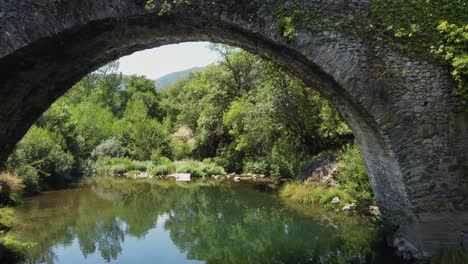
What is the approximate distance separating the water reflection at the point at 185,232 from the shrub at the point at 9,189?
508 millimetres

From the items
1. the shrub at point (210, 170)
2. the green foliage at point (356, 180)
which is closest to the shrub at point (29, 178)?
the shrub at point (210, 170)

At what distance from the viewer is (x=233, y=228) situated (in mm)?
11523

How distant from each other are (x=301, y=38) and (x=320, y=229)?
566cm

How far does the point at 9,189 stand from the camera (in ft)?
47.8

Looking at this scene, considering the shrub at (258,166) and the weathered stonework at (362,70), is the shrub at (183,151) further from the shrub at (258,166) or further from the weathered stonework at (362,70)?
the weathered stonework at (362,70)

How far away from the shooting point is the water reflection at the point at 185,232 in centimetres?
892

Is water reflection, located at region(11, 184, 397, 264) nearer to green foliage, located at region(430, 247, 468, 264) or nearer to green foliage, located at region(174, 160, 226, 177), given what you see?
green foliage, located at region(430, 247, 468, 264)

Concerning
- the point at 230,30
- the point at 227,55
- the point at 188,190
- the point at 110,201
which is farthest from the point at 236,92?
the point at 230,30

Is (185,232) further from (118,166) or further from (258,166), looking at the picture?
(118,166)

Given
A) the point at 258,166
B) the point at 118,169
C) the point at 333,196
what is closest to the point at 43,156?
the point at 118,169

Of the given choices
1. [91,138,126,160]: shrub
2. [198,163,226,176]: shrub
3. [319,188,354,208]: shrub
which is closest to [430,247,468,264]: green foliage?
[319,188,354,208]: shrub

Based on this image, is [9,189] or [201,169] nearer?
[9,189]

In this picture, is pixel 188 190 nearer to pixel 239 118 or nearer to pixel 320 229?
pixel 239 118

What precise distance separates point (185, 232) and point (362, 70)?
6.92m
